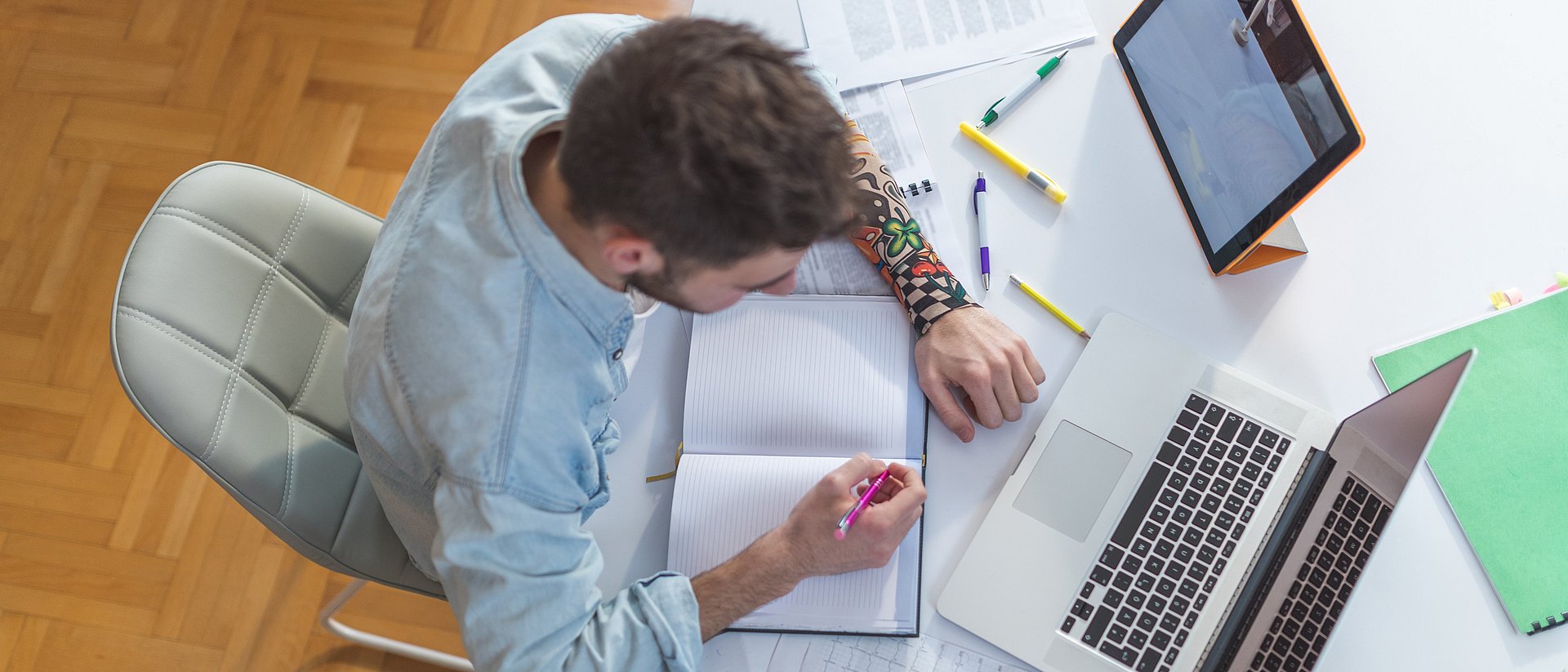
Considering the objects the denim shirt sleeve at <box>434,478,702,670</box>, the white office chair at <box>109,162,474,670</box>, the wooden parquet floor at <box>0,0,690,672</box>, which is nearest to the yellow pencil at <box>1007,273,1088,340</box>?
the denim shirt sleeve at <box>434,478,702,670</box>

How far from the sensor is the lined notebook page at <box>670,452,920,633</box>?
3.03 ft

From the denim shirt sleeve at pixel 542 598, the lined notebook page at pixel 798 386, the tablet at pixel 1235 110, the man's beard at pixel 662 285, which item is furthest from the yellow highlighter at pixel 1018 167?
the denim shirt sleeve at pixel 542 598

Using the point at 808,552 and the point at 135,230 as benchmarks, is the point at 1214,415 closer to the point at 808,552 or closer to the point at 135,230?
the point at 808,552

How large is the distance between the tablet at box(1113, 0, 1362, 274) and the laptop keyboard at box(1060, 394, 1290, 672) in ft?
0.61

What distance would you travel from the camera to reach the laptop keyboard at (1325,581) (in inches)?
32.7

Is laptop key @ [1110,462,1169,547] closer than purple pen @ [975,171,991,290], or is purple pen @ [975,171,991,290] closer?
laptop key @ [1110,462,1169,547]

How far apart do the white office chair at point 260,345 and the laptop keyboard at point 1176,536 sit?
0.75m

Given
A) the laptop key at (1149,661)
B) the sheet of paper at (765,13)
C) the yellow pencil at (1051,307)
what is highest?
the sheet of paper at (765,13)

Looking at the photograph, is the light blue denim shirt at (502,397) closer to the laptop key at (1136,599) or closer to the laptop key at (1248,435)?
the laptop key at (1136,599)

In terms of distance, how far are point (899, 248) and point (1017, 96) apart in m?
0.25

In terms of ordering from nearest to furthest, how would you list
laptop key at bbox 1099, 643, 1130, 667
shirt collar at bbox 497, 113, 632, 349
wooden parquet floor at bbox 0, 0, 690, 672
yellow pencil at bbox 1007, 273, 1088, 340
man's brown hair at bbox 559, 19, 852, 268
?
man's brown hair at bbox 559, 19, 852, 268 < shirt collar at bbox 497, 113, 632, 349 < laptop key at bbox 1099, 643, 1130, 667 < yellow pencil at bbox 1007, 273, 1088, 340 < wooden parquet floor at bbox 0, 0, 690, 672

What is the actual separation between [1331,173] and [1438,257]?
1.02 feet

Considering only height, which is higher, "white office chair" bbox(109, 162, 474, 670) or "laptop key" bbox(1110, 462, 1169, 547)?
"laptop key" bbox(1110, 462, 1169, 547)

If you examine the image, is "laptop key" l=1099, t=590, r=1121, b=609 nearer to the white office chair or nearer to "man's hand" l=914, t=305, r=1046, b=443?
"man's hand" l=914, t=305, r=1046, b=443
